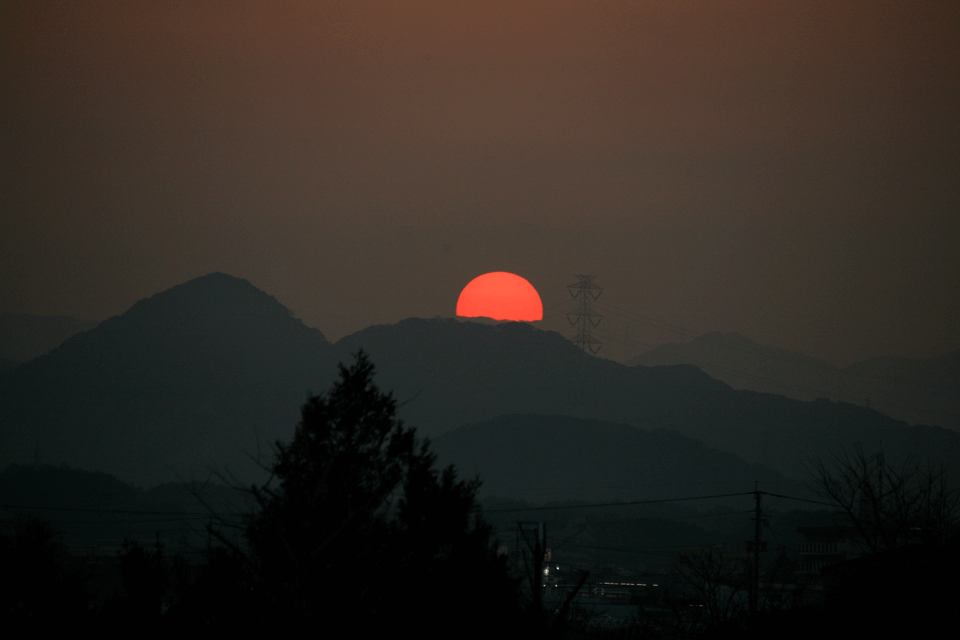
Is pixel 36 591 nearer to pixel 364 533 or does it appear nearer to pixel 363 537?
pixel 364 533

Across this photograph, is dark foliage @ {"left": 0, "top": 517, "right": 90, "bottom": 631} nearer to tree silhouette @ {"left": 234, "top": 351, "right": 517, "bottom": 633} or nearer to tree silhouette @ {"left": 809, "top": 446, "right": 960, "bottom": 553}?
tree silhouette @ {"left": 234, "top": 351, "right": 517, "bottom": 633}

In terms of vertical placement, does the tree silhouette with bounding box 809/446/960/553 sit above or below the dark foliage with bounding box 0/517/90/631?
above

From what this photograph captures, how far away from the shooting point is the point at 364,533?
67.8ft

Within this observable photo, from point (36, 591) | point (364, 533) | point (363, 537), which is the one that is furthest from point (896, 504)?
point (36, 591)

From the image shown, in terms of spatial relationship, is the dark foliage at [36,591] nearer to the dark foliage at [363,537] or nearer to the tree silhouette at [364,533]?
the dark foliage at [363,537]

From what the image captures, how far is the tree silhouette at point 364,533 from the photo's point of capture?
52.9 feet

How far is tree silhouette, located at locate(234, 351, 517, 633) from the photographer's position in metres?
16.1

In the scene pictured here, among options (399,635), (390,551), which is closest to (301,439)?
(390,551)

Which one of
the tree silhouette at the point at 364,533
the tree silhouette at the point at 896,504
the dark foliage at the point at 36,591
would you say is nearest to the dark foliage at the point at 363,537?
the tree silhouette at the point at 364,533

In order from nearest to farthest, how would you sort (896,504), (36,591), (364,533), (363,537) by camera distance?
(363,537) < (364,533) < (896,504) < (36,591)

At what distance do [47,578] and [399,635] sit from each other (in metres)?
18.4

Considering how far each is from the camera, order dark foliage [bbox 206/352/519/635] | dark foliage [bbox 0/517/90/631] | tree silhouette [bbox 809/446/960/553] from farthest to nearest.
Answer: dark foliage [bbox 0/517/90/631] → tree silhouette [bbox 809/446/960/553] → dark foliage [bbox 206/352/519/635]

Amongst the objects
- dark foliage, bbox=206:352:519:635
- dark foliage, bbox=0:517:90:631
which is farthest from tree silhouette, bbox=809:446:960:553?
dark foliage, bbox=0:517:90:631

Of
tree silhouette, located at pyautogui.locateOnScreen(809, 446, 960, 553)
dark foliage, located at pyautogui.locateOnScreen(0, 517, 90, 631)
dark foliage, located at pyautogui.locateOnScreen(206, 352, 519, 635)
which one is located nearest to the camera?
dark foliage, located at pyautogui.locateOnScreen(206, 352, 519, 635)
